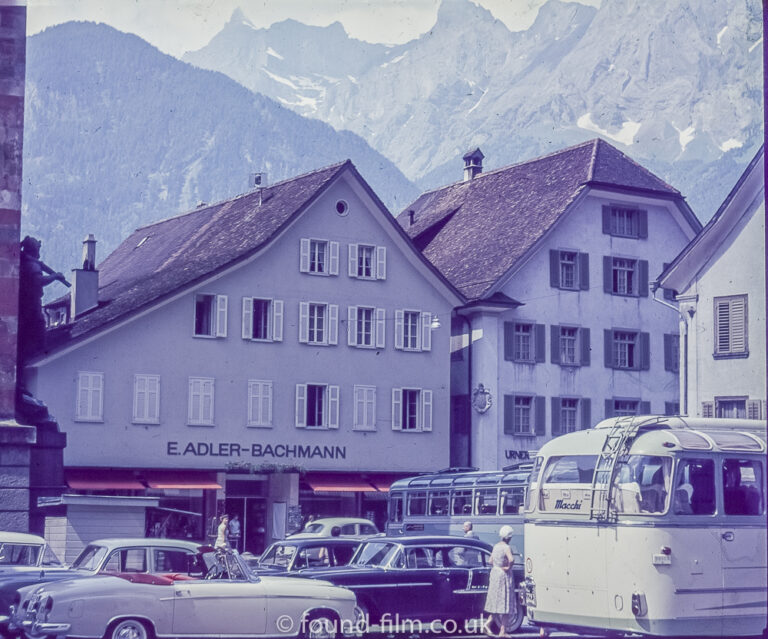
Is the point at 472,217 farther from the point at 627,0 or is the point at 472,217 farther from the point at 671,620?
the point at 627,0

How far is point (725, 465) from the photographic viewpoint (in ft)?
64.7

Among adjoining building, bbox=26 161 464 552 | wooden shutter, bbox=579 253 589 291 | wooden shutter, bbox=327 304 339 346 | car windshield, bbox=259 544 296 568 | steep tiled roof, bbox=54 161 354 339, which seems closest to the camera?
car windshield, bbox=259 544 296 568

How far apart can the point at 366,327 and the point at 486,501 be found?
17.2 metres

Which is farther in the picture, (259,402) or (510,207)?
(510,207)

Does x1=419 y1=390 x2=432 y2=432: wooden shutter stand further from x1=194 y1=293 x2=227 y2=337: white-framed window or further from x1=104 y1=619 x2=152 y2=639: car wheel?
x1=104 y1=619 x2=152 y2=639: car wheel

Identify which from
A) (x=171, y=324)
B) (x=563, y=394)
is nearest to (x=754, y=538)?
(x=171, y=324)

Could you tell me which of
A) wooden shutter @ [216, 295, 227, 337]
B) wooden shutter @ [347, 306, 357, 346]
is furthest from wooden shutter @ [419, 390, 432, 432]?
wooden shutter @ [216, 295, 227, 337]

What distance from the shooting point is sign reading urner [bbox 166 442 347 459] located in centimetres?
4638

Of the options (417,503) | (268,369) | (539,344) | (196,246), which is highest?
(196,246)

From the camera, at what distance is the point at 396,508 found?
39.0 metres

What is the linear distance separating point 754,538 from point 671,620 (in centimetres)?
181

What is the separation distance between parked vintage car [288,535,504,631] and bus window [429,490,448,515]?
1242 centimetres

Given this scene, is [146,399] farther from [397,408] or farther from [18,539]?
[18,539]

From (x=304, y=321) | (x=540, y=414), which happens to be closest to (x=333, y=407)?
(x=304, y=321)
